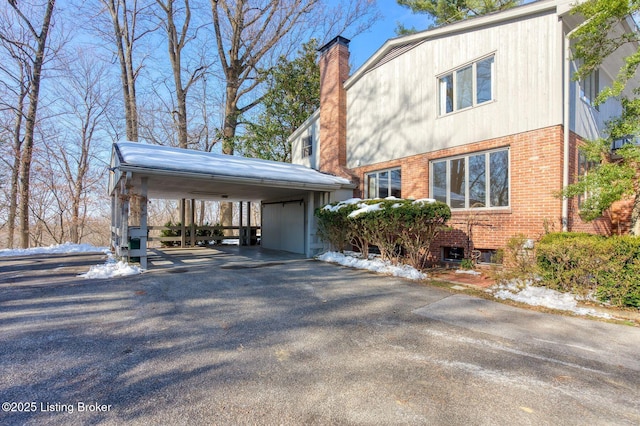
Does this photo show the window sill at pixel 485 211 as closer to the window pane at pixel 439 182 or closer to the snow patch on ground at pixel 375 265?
the window pane at pixel 439 182

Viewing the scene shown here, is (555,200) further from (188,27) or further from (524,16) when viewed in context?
(188,27)

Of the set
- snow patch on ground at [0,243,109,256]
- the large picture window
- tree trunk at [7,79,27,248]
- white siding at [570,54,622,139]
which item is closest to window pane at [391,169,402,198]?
the large picture window

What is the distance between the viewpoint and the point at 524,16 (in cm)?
733

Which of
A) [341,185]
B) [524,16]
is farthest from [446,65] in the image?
[341,185]

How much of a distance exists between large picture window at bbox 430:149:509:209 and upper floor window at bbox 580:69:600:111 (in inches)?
105

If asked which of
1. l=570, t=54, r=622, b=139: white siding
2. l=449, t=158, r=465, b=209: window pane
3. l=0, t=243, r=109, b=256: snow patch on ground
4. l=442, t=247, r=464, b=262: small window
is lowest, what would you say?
l=0, t=243, r=109, b=256: snow patch on ground

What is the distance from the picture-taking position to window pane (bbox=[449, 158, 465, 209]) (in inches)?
331

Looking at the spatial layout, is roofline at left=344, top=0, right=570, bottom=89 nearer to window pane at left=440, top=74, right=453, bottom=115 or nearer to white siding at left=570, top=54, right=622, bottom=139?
window pane at left=440, top=74, right=453, bottom=115

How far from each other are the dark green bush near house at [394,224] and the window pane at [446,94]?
325 cm

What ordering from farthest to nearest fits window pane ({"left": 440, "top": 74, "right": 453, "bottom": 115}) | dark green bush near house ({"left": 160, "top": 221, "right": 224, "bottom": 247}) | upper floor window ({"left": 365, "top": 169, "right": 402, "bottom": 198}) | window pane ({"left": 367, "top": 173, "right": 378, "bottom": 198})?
dark green bush near house ({"left": 160, "top": 221, "right": 224, "bottom": 247}), window pane ({"left": 367, "top": 173, "right": 378, "bottom": 198}), upper floor window ({"left": 365, "top": 169, "right": 402, "bottom": 198}), window pane ({"left": 440, "top": 74, "right": 453, "bottom": 115})

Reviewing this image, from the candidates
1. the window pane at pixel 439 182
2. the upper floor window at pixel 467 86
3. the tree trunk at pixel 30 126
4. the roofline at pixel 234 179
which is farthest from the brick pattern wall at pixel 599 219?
the tree trunk at pixel 30 126

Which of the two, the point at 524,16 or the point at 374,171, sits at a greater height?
the point at 524,16

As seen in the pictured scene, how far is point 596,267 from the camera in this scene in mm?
4750

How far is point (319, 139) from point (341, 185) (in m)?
3.43
